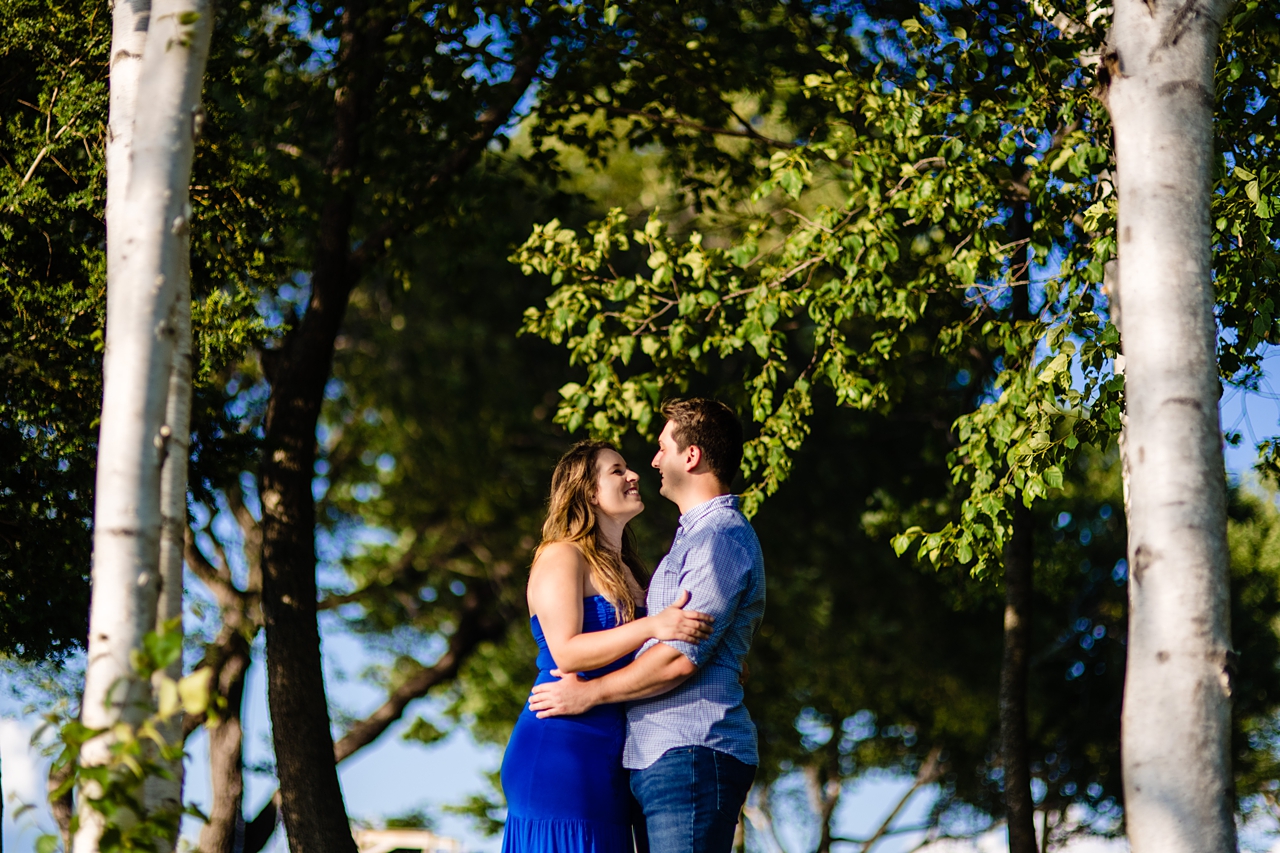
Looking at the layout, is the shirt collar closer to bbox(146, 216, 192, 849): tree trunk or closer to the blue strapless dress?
the blue strapless dress

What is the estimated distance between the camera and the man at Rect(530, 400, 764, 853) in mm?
4125

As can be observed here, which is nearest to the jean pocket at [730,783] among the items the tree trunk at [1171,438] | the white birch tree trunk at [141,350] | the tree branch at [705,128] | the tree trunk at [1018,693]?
the tree trunk at [1171,438]

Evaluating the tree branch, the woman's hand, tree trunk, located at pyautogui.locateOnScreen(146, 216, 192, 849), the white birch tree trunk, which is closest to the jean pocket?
the woman's hand

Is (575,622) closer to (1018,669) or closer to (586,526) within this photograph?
(586,526)

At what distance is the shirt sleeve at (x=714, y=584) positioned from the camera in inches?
164

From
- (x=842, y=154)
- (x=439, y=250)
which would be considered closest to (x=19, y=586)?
(x=842, y=154)

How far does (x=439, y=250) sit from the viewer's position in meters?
15.2

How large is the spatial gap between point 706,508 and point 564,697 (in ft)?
2.81

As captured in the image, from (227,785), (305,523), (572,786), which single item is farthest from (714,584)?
(227,785)

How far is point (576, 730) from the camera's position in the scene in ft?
14.4

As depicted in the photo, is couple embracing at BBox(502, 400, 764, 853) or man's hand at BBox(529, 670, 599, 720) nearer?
couple embracing at BBox(502, 400, 764, 853)

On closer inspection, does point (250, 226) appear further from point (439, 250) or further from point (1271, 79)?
point (439, 250)

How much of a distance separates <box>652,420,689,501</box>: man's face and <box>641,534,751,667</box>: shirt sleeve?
1.23 ft

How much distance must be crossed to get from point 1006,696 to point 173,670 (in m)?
6.64
